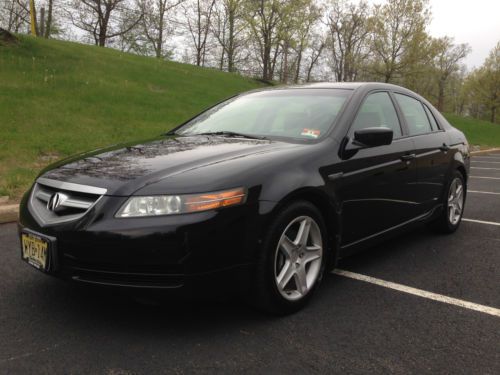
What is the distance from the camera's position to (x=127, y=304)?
283 cm

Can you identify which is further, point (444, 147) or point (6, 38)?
point (6, 38)

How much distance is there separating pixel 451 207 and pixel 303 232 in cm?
267

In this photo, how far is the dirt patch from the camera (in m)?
14.1

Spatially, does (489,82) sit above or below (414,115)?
above

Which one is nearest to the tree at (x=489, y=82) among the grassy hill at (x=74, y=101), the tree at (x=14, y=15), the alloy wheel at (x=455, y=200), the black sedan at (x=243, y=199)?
the grassy hill at (x=74, y=101)

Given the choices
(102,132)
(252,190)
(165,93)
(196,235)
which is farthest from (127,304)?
(165,93)

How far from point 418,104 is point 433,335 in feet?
8.57

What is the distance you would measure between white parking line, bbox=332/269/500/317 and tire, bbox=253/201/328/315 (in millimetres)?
594

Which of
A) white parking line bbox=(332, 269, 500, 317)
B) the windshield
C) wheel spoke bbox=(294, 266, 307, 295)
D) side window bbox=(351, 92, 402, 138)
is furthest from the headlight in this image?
white parking line bbox=(332, 269, 500, 317)

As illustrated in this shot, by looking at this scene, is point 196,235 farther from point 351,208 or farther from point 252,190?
point 351,208

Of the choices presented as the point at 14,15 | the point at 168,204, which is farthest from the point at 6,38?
the point at 14,15

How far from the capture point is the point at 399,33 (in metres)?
30.6

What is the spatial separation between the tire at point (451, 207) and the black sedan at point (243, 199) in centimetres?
80

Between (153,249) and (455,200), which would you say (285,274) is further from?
(455,200)
